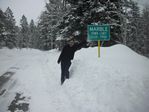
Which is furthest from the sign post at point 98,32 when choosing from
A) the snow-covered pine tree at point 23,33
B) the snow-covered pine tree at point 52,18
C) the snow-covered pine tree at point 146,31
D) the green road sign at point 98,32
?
the snow-covered pine tree at point 23,33

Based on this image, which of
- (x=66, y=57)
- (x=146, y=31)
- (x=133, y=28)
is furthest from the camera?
(x=146, y=31)

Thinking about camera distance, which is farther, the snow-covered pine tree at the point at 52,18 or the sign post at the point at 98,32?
the snow-covered pine tree at the point at 52,18

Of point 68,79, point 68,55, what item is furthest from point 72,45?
point 68,79

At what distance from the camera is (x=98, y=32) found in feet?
29.1

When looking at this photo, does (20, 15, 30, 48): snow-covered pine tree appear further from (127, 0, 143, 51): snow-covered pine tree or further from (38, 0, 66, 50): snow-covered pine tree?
(127, 0, 143, 51): snow-covered pine tree

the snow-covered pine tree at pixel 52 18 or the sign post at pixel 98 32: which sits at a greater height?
the snow-covered pine tree at pixel 52 18

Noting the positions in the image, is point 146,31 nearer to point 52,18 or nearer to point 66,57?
point 52,18

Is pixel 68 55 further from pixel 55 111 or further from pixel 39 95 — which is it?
pixel 55 111

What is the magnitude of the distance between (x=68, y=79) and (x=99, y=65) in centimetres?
158

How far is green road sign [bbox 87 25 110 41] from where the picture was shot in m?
8.84

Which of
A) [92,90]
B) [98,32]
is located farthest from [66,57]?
[92,90]

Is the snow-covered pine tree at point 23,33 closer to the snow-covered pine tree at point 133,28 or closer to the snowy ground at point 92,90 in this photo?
the snow-covered pine tree at point 133,28

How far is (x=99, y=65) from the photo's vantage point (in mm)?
7934

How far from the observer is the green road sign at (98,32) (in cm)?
884
